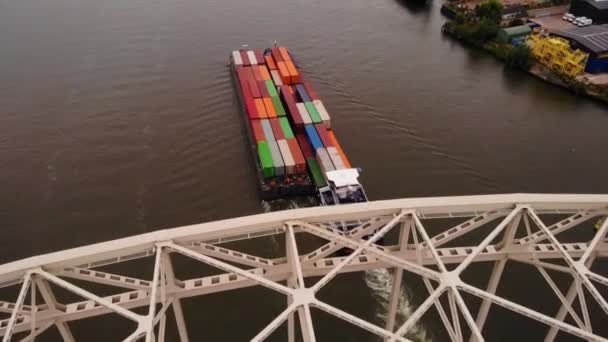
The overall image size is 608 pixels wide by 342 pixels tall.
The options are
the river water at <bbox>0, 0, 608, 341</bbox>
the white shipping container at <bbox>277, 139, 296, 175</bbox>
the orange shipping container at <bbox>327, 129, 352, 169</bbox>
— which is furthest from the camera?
the orange shipping container at <bbox>327, 129, 352, 169</bbox>

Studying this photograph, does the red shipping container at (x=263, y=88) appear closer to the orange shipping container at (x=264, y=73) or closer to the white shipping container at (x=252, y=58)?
the orange shipping container at (x=264, y=73)

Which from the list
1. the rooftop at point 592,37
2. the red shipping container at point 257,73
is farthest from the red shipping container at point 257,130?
the rooftop at point 592,37

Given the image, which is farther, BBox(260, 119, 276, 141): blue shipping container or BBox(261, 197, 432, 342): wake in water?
BBox(260, 119, 276, 141): blue shipping container

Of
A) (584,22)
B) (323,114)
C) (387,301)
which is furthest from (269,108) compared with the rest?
(584,22)

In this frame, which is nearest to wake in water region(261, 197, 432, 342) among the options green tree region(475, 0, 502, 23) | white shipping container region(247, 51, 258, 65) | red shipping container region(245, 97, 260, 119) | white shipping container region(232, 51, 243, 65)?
red shipping container region(245, 97, 260, 119)

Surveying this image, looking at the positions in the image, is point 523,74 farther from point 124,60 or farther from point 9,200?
point 9,200

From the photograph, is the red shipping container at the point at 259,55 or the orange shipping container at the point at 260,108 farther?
the red shipping container at the point at 259,55

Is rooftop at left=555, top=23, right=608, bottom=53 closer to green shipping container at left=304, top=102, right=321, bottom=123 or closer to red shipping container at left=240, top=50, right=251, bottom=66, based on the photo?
green shipping container at left=304, top=102, right=321, bottom=123

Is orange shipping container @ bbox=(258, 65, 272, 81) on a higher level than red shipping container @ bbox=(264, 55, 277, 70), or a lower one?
lower

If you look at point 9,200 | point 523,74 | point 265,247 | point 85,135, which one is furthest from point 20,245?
point 523,74
